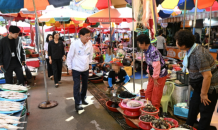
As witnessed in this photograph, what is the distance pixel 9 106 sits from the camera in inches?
106

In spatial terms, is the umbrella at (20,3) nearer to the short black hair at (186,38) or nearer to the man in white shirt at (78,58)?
the man in white shirt at (78,58)

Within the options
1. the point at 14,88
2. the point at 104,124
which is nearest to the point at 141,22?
the point at 104,124

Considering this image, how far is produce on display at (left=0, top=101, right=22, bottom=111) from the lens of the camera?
2.61m

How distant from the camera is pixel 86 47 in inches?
169

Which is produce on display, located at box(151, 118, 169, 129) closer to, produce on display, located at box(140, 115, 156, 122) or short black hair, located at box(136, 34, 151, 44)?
produce on display, located at box(140, 115, 156, 122)

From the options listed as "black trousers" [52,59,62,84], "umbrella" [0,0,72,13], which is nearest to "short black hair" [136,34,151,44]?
"umbrella" [0,0,72,13]

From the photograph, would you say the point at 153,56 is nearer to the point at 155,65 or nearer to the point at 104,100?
the point at 155,65

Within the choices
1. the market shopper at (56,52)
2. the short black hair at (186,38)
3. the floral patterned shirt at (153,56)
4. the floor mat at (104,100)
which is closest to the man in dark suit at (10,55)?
the market shopper at (56,52)

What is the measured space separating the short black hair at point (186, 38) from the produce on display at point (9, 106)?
2731mm

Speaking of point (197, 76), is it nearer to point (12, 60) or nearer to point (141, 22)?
point (141, 22)

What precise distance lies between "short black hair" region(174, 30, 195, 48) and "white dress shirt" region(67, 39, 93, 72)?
2374 millimetres

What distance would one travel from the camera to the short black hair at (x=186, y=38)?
8.16ft

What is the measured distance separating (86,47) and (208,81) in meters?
2.83

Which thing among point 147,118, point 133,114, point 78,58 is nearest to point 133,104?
point 133,114
